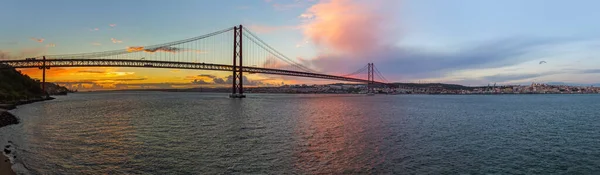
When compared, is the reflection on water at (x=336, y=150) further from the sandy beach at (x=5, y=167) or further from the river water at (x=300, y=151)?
the sandy beach at (x=5, y=167)

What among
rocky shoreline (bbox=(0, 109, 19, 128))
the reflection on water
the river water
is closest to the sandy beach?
the river water

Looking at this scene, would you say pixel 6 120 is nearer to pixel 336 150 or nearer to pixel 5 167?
pixel 5 167

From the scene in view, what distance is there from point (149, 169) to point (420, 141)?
13.8m

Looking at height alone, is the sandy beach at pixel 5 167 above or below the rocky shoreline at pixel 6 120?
below

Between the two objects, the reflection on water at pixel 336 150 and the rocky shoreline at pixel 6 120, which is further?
the rocky shoreline at pixel 6 120

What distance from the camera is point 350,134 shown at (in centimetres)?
2188

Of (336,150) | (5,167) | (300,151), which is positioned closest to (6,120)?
(5,167)

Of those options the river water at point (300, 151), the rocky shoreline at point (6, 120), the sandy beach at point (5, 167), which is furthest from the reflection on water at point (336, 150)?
the rocky shoreline at point (6, 120)

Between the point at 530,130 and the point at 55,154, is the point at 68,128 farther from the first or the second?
the point at 530,130

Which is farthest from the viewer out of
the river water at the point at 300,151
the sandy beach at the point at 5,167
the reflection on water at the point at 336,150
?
the reflection on water at the point at 336,150

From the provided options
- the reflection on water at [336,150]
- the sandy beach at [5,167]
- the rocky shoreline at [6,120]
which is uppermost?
the rocky shoreline at [6,120]

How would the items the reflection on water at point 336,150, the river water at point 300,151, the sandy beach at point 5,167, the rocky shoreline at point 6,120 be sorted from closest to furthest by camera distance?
the sandy beach at point 5,167 < the river water at point 300,151 < the reflection on water at point 336,150 < the rocky shoreline at point 6,120

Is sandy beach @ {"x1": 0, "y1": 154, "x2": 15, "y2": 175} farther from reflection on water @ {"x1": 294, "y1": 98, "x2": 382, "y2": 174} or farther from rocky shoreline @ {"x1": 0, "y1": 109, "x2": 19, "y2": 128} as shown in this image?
rocky shoreline @ {"x1": 0, "y1": 109, "x2": 19, "y2": 128}

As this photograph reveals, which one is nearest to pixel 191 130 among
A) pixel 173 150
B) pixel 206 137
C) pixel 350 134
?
pixel 206 137
